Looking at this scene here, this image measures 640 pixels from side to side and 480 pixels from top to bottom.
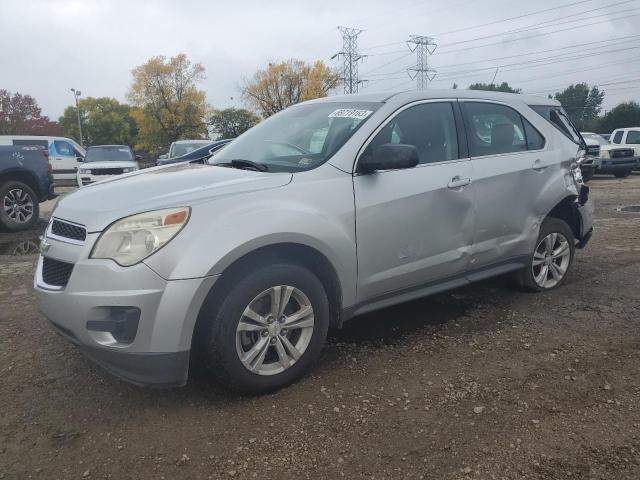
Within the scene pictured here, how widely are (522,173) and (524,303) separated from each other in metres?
1.10

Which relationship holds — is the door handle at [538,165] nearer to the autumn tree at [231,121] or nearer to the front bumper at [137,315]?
the front bumper at [137,315]

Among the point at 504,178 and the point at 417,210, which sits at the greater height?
the point at 504,178

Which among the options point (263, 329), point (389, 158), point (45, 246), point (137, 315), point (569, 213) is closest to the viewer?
point (137, 315)

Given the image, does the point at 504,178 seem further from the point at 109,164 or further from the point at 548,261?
the point at 109,164

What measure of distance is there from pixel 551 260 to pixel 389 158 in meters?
2.32

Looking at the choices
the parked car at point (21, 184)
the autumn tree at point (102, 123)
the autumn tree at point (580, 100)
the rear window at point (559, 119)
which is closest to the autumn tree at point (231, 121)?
the autumn tree at point (102, 123)

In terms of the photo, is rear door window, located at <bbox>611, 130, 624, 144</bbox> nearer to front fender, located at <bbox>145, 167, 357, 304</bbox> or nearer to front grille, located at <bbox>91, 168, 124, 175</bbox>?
front grille, located at <bbox>91, 168, 124, 175</bbox>

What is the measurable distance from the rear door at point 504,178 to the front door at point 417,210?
0.16 metres

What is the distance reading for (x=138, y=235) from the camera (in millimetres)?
2592

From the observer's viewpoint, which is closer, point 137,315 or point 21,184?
point 137,315

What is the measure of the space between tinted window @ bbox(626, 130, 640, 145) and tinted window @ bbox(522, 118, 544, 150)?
17.3 meters

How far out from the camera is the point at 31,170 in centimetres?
898

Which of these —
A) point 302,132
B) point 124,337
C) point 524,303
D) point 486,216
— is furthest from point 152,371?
point 524,303

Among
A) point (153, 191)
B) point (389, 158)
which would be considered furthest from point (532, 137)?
point (153, 191)
